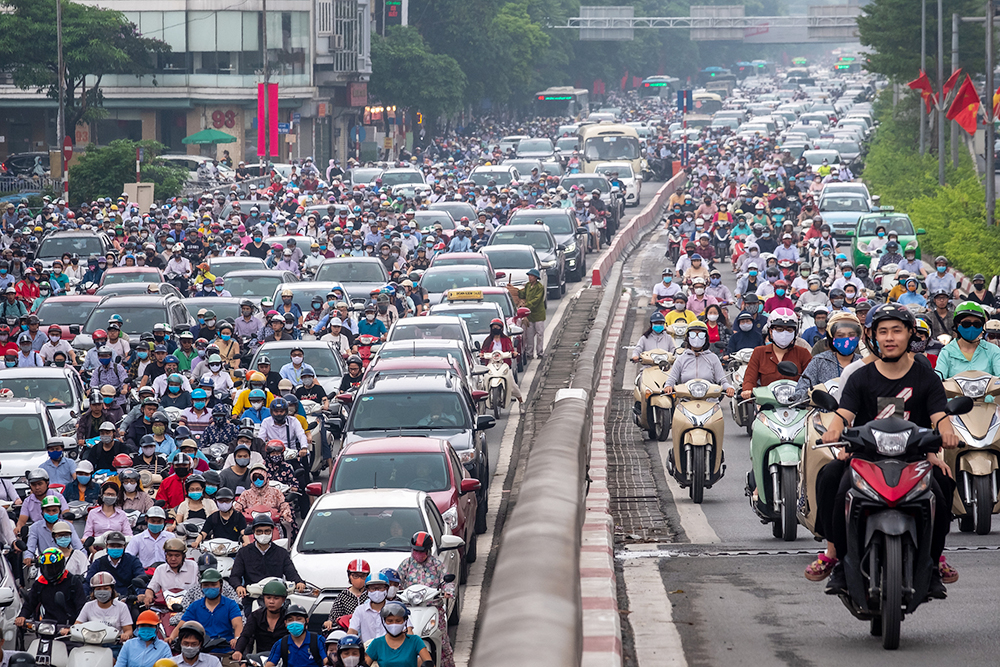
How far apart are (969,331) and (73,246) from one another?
25.3 meters

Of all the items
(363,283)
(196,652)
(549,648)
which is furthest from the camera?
(363,283)

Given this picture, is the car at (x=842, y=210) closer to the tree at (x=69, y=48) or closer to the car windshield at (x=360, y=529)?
the car windshield at (x=360, y=529)

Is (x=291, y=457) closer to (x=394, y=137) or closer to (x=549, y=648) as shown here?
(x=549, y=648)

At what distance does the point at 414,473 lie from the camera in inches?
629

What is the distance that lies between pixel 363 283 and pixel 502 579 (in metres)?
23.8

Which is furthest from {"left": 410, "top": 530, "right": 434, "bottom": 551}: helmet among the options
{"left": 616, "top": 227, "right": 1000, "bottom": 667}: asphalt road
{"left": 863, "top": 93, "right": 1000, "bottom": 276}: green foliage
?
{"left": 863, "top": 93, "right": 1000, "bottom": 276}: green foliage

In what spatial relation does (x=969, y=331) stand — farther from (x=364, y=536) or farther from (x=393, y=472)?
(x=393, y=472)

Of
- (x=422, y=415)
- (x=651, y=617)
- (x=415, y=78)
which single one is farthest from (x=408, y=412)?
(x=415, y=78)

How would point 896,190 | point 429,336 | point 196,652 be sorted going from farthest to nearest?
1. point 896,190
2. point 429,336
3. point 196,652

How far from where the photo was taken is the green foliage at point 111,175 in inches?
2180

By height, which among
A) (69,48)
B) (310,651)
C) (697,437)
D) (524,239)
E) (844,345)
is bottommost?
(310,651)

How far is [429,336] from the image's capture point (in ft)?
81.4

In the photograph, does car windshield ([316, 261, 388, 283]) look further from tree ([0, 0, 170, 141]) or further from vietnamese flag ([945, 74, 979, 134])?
tree ([0, 0, 170, 141])

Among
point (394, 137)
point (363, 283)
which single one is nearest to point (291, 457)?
point (363, 283)
